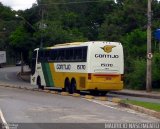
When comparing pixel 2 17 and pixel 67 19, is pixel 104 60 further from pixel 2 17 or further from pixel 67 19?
pixel 2 17

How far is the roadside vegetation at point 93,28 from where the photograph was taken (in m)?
46.0

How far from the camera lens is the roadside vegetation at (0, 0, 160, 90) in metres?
46.0

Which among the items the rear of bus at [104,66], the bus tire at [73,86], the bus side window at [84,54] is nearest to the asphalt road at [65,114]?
the rear of bus at [104,66]

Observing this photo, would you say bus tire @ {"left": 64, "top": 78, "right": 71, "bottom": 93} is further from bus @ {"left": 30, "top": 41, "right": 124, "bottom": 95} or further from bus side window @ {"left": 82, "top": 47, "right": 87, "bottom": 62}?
bus side window @ {"left": 82, "top": 47, "right": 87, "bottom": 62}

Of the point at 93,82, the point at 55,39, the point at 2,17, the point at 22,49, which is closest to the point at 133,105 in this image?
the point at 93,82

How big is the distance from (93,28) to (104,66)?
51.1 metres

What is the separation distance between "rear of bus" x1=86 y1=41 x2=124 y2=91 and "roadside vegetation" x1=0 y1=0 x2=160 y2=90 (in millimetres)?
8163

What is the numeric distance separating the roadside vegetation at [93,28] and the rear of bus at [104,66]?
8163 mm

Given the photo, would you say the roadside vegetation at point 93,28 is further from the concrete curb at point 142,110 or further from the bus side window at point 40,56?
the concrete curb at point 142,110

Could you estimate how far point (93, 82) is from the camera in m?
33.5

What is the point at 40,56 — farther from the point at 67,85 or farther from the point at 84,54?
the point at 84,54

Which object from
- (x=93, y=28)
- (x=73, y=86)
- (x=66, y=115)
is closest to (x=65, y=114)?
(x=66, y=115)

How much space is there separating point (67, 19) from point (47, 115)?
57420 mm

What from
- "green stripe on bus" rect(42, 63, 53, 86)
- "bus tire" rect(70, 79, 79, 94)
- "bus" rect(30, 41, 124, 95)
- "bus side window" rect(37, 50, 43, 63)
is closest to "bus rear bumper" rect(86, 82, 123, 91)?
"bus" rect(30, 41, 124, 95)
